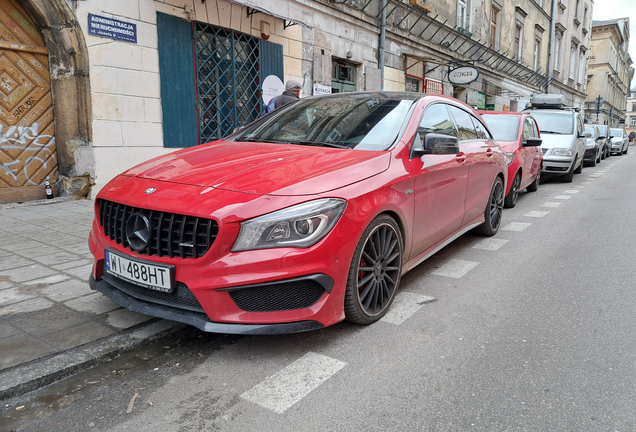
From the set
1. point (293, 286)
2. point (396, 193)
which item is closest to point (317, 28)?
point (396, 193)

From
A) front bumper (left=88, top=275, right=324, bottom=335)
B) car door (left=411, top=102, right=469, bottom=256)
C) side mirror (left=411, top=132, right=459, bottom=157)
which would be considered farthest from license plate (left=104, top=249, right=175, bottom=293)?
side mirror (left=411, top=132, right=459, bottom=157)

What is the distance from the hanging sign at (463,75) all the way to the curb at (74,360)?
15554 mm

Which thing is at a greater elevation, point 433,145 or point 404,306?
point 433,145

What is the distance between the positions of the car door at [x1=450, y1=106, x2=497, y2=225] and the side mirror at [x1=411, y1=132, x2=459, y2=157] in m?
0.92

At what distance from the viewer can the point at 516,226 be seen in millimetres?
6320

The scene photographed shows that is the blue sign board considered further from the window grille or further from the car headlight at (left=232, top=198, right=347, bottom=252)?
the car headlight at (left=232, top=198, right=347, bottom=252)

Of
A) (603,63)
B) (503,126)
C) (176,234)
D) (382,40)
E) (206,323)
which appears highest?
(603,63)

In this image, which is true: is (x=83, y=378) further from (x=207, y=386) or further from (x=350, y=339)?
(x=350, y=339)

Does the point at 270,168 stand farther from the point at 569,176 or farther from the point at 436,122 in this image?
the point at 569,176

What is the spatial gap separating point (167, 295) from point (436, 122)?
262cm

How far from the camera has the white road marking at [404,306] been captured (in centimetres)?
Answer: 324

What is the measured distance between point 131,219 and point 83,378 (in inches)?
34.3

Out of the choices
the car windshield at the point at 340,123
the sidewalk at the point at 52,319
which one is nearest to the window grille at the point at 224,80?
the sidewalk at the point at 52,319

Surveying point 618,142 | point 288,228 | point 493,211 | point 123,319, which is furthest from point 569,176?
point 618,142
